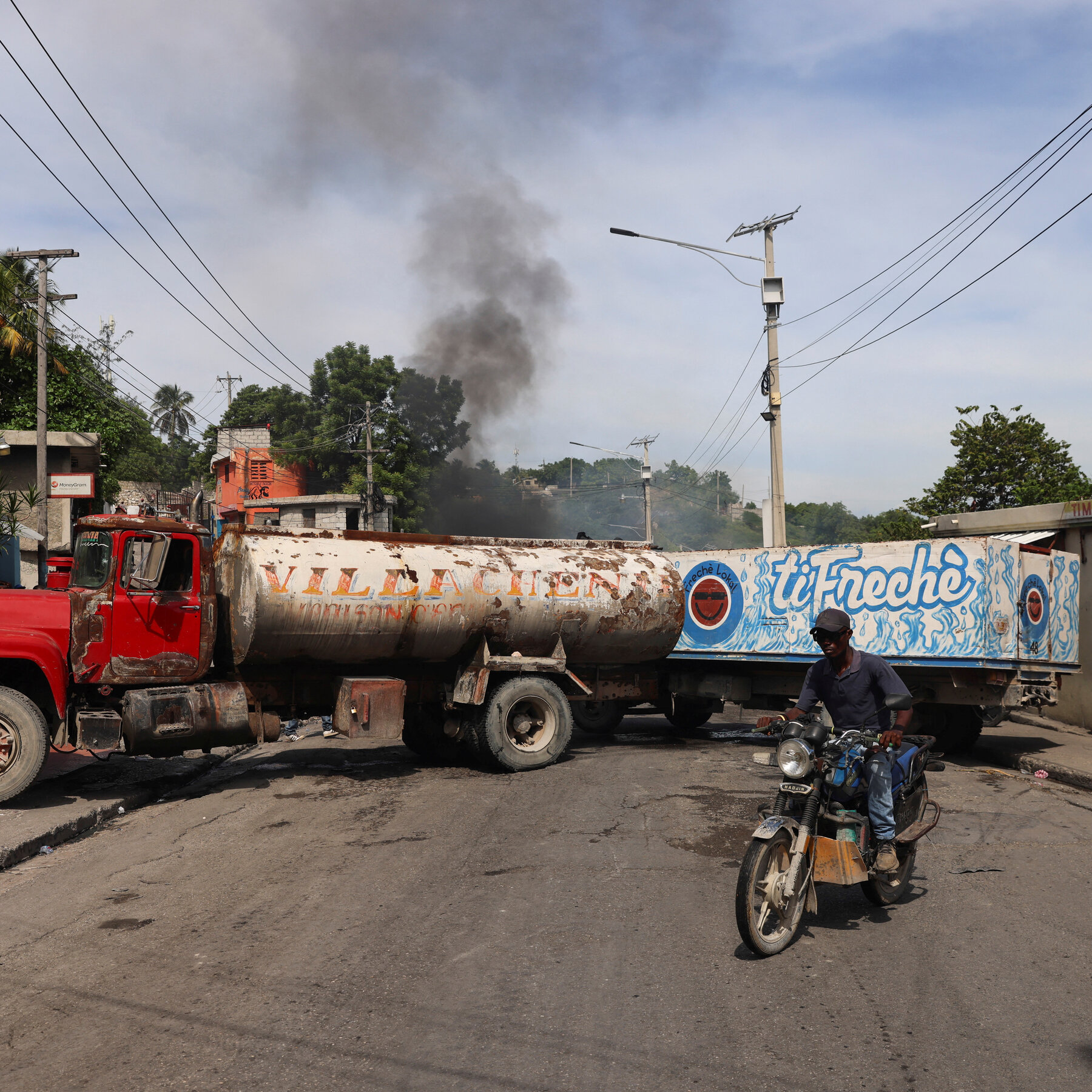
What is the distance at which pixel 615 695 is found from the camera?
43.1 feet

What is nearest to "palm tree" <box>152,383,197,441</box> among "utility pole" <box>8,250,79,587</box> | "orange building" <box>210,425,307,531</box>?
"orange building" <box>210,425,307,531</box>

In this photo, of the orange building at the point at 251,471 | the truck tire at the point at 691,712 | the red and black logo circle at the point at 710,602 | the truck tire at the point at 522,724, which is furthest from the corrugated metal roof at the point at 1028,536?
the orange building at the point at 251,471

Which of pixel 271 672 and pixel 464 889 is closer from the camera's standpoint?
pixel 464 889

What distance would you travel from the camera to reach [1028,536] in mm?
14844

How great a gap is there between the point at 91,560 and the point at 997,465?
25361 millimetres

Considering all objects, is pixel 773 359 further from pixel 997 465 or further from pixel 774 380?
pixel 997 465

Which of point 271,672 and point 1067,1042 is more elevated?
point 271,672

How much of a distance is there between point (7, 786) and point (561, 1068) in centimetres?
663

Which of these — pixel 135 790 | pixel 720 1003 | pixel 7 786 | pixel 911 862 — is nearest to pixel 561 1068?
pixel 720 1003

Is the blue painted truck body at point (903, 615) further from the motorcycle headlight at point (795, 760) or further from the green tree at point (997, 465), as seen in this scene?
the green tree at point (997, 465)

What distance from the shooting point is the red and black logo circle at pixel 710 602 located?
1407cm

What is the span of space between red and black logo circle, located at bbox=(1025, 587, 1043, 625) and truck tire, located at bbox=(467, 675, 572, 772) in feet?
18.3

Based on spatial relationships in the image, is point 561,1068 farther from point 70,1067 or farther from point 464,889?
point 464,889

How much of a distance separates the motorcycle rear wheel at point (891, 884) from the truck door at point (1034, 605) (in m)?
6.45
